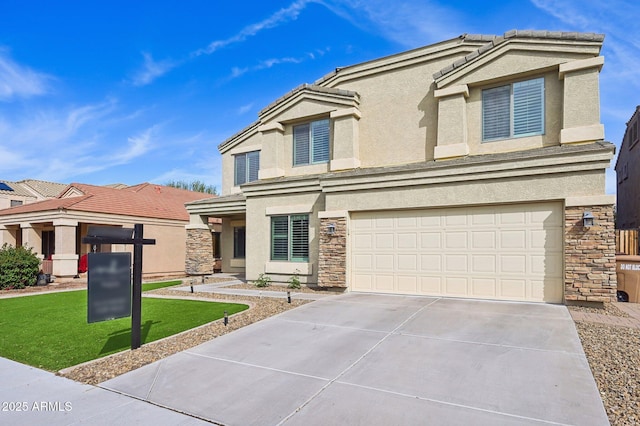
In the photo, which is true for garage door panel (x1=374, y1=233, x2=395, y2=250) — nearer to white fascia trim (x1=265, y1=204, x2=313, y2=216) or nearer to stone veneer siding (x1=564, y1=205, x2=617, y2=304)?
white fascia trim (x1=265, y1=204, x2=313, y2=216)

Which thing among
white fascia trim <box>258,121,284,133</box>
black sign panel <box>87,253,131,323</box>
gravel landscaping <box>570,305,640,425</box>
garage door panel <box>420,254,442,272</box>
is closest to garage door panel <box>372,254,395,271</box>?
garage door panel <box>420,254,442,272</box>

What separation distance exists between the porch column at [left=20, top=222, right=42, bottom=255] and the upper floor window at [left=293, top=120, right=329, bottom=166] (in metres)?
16.9

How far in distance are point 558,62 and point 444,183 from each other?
475 centimetres


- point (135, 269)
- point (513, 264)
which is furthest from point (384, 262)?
point (135, 269)

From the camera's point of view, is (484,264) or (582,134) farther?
(484,264)

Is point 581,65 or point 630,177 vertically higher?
point 581,65

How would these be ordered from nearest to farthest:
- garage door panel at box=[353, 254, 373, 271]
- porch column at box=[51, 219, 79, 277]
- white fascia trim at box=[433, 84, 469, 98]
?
white fascia trim at box=[433, 84, 469, 98], garage door panel at box=[353, 254, 373, 271], porch column at box=[51, 219, 79, 277]

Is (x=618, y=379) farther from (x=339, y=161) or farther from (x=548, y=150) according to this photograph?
(x=339, y=161)

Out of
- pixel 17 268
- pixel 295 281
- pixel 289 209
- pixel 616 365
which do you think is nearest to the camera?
pixel 616 365

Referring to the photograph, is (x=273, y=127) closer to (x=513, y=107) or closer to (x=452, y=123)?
(x=452, y=123)

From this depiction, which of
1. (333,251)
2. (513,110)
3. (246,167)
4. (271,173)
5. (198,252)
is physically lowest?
(198,252)

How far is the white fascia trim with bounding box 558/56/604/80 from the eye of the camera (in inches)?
400

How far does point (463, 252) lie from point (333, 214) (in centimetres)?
436

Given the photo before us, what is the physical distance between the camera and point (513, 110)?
37.4ft
